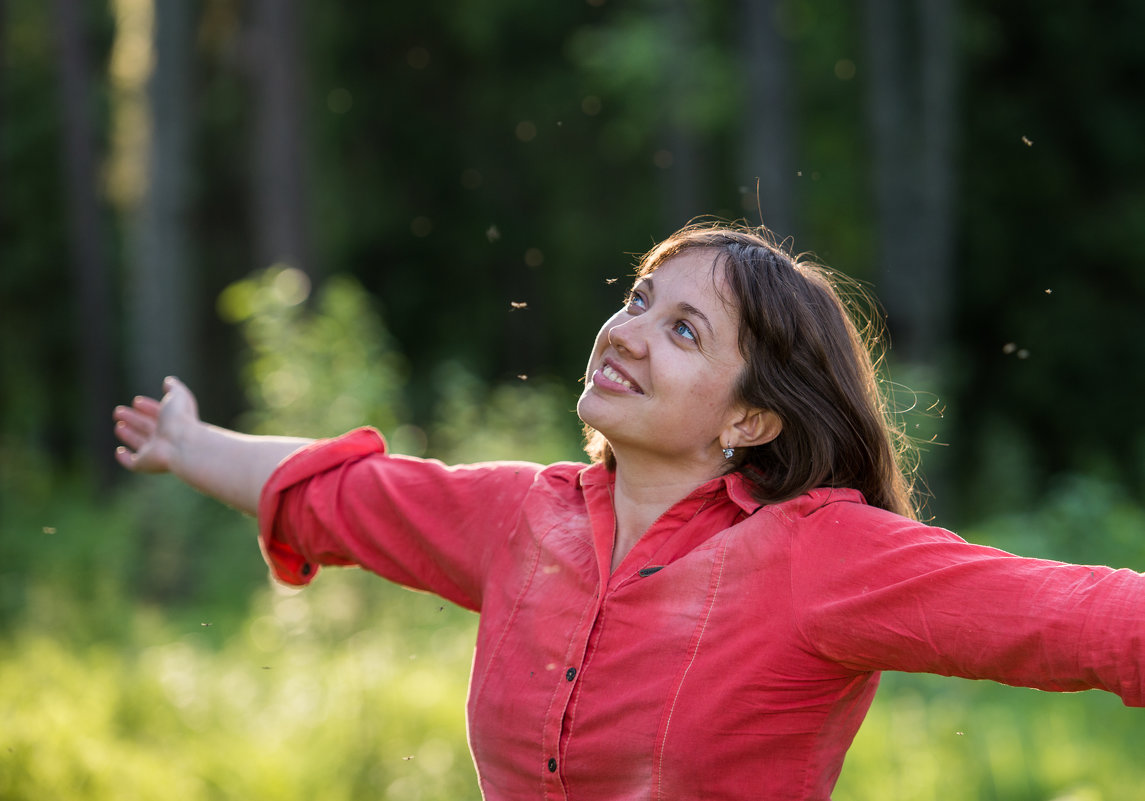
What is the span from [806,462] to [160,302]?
11.7 metres

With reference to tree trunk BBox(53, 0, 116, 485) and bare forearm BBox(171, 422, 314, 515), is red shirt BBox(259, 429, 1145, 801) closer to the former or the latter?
bare forearm BBox(171, 422, 314, 515)

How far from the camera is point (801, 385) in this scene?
6.76ft

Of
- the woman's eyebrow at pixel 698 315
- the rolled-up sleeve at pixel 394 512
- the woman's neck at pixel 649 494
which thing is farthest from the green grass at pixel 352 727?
the woman's eyebrow at pixel 698 315

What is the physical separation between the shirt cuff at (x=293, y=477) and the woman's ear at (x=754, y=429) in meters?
0.77

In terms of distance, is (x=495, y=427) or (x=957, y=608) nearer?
(x=957, y=608)

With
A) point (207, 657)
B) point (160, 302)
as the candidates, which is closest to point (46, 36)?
point (160, 302)

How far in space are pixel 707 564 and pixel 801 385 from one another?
0.37 metres

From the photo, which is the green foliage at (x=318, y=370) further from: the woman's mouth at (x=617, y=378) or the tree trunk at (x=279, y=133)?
the woman's mouth at (x=617, y=378)

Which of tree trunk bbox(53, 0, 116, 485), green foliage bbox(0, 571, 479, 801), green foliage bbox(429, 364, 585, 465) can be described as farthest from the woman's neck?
tree trunk bbox(53, 0, 116, 485)

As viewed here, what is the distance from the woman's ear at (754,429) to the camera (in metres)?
2.07

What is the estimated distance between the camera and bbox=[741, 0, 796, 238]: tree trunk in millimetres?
11789

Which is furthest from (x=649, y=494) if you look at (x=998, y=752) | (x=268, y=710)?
(x=268, y=710)

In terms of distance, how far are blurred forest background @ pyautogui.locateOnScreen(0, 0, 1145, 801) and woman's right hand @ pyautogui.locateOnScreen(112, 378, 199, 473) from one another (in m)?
0.93

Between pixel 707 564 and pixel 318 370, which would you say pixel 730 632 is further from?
pixel 318 370
